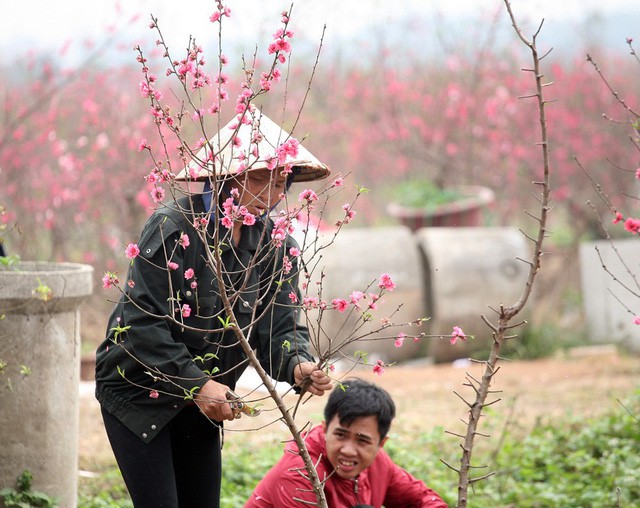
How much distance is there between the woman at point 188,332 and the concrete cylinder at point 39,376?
902 millimetres

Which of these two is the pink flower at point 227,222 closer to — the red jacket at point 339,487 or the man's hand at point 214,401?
the man's hand at point 214,401

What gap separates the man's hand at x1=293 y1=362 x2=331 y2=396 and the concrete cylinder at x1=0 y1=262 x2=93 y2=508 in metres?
1.24

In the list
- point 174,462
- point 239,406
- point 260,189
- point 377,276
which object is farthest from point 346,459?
point 377,276

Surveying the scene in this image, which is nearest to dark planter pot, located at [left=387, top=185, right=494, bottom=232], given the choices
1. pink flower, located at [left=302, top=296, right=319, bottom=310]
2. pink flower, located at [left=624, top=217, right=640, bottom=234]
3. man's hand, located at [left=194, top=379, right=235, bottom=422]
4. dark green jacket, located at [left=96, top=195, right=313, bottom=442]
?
pink flower, located at [left=624, top=217, right=640, bottom=234]

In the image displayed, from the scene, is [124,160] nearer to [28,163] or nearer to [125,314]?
[28,163]

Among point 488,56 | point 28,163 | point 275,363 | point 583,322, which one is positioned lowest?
point 583,322

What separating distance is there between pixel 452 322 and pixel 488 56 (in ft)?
17.4

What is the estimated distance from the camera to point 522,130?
13.3 metres

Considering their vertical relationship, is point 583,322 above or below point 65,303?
below

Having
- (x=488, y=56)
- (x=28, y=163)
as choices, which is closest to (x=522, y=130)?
(x=488, y=56)

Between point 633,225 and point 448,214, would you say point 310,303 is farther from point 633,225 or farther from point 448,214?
point 448,214

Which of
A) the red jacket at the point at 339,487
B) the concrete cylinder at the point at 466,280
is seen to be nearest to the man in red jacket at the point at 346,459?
the red jacket at the point at 339,487

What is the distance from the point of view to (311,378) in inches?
115

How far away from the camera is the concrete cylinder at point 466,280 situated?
9.62 meters
